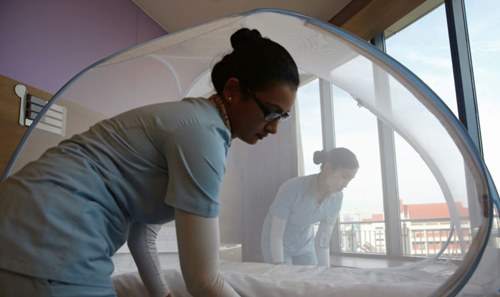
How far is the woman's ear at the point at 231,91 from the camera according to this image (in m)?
0.74

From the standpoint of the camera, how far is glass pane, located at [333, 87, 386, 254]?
1.29 meters

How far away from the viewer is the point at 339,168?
1342 millimetres

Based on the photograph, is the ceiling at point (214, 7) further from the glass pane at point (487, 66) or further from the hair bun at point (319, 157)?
the hair bun at point (319, 157)

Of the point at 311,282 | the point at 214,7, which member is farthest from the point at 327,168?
the point at 214,7

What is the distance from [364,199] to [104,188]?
969 millimetres

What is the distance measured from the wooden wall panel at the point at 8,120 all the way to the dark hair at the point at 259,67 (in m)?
1.18

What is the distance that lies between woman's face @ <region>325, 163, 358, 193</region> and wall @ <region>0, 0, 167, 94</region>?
4.69ft

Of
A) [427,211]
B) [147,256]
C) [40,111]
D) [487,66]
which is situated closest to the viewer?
[147,256]

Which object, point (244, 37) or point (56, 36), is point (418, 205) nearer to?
point (244, 37)

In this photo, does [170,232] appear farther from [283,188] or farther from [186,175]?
[186,175]

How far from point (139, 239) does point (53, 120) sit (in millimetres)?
804

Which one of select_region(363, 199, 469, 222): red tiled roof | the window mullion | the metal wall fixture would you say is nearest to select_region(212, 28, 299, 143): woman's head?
the window mullion

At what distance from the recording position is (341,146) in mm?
1358

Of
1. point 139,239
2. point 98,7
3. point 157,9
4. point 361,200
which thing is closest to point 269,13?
point 361,200
